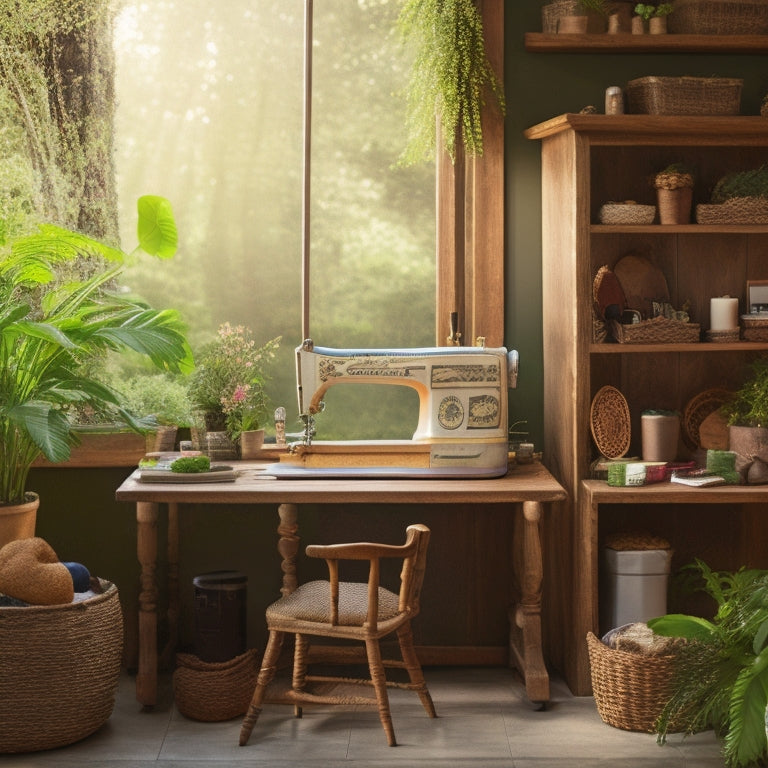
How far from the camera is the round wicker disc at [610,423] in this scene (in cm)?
405

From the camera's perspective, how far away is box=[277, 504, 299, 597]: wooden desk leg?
4.09 m

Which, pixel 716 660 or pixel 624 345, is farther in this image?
pixel 624 345

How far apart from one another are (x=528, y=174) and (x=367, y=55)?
0.77 metres

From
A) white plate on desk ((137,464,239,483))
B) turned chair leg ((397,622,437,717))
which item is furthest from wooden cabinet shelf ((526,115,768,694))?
white plate on desk ((137,464,239,483))

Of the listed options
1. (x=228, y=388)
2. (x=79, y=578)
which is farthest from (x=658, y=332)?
(x=79, y=578)

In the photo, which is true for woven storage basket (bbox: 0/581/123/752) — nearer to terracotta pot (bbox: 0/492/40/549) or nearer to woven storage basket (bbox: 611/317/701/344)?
terracotta pot (bbox: 0/492/40/549)

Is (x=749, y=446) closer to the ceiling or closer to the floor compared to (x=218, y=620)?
closer to the ceiling

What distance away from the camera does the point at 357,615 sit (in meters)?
3.46

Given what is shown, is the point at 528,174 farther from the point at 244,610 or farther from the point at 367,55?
the point at 244,610

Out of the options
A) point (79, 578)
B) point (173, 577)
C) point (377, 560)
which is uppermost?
point (377, 560)

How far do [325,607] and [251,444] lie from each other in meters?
0.93

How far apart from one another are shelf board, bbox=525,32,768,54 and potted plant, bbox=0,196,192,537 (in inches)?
60.9

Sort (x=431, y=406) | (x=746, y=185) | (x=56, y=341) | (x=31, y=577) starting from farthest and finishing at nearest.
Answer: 1. (x=746, y=185)
2. (x=431, y=406)
3. (x=56, y=341)
4. (x=31, y=577)

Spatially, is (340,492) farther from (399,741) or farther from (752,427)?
(752,427)
